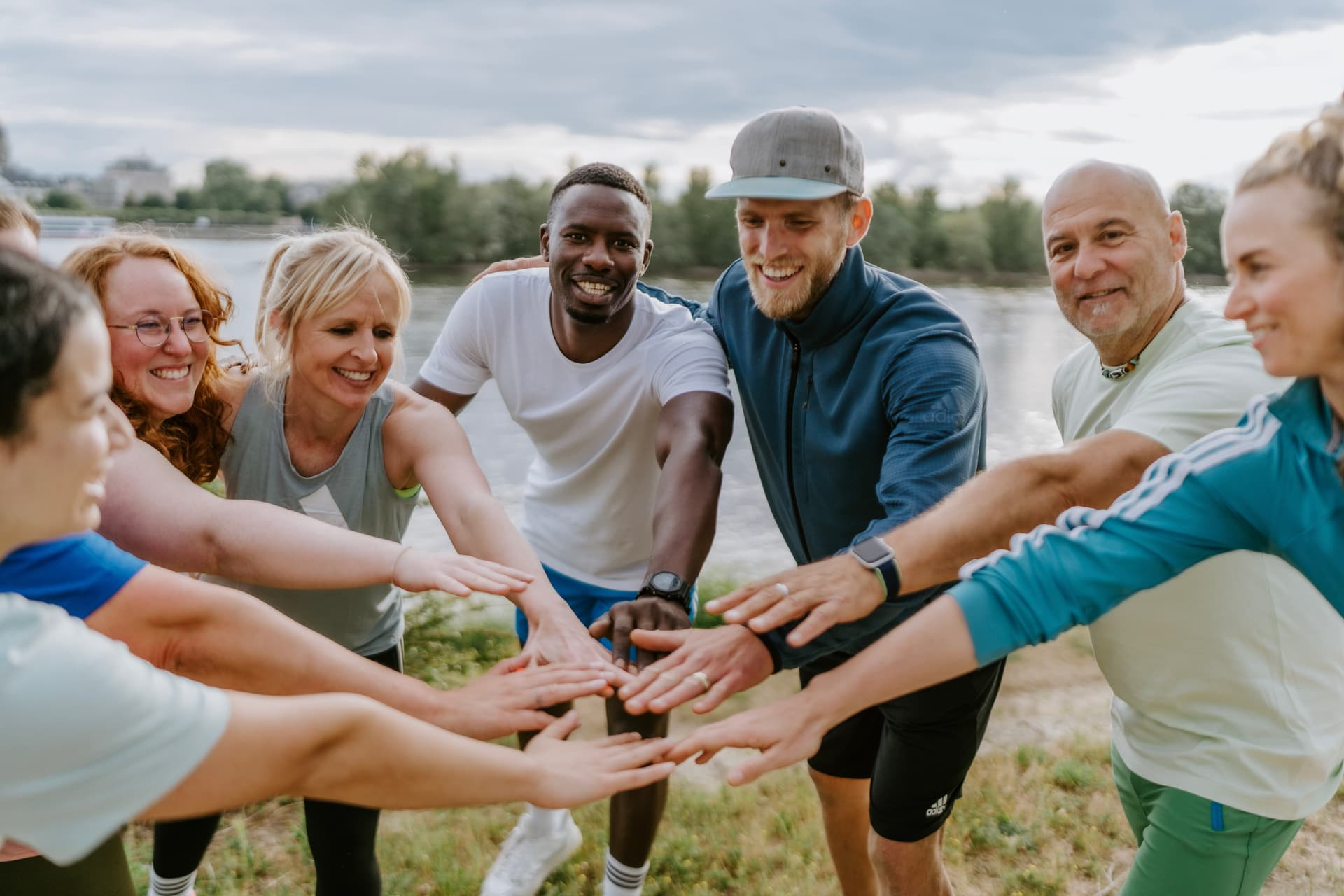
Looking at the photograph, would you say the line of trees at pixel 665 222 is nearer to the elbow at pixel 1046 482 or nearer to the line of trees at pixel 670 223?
the line of trees at pixel 670 223

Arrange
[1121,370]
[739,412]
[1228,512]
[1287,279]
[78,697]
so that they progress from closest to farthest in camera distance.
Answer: [78,697] → [1287,279] → [1228,512] → [1121,370] → [739,412]

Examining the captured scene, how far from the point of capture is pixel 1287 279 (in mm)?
1478

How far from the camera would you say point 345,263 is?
8.98 ft

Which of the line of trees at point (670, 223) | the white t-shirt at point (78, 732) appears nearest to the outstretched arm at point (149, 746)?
the white t-shirt at point (78, 732)

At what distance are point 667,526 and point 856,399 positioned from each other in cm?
64

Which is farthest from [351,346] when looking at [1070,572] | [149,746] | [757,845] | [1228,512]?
[757,845]

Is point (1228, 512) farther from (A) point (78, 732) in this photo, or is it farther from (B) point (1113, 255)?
(A) point (78, 732)

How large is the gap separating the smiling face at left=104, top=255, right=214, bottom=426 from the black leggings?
3.12ft

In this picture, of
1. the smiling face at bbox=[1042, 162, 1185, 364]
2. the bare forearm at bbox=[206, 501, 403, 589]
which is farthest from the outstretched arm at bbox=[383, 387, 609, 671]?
the smiling face at bbox=[1042, 162, 1185, 364]

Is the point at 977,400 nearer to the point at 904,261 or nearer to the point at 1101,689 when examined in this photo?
the point at 1101,689

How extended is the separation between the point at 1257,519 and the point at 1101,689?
5.28 meters

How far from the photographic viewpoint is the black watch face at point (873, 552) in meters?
2.31

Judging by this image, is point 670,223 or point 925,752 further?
point 670,223

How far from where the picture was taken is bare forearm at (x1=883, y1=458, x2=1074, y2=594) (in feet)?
Result: 7.73
